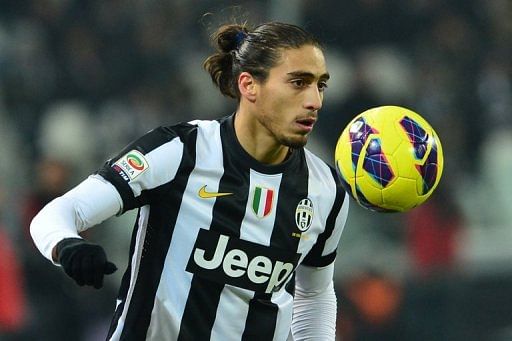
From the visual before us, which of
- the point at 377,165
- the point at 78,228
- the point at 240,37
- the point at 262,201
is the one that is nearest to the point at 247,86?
the point at 240,37

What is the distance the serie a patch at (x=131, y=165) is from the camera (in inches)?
143

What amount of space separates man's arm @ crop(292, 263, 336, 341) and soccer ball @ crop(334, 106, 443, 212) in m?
0.40

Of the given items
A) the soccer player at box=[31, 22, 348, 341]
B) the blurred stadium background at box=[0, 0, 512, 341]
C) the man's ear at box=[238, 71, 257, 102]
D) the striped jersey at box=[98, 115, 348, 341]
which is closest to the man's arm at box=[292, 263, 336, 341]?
the soccer player at box=[31, 22, 348, 341]

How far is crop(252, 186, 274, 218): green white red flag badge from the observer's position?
389 cm

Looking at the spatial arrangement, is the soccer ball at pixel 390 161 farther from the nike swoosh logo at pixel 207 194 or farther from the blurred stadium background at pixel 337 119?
the blurred stadium background at pixel 337 119

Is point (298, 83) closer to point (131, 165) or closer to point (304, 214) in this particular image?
point (304, 214)

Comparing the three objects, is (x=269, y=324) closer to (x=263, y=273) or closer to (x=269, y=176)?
(x=263, y=273)

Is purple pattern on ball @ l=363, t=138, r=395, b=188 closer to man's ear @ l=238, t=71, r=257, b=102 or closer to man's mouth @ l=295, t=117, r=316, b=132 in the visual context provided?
man's mouth @ l=295, t=117, r=316, b=132

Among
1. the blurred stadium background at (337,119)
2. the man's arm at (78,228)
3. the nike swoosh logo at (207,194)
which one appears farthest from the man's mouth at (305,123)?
the blurred stadium background at (337,119)

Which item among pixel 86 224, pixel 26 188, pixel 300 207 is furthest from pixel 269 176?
pixel 26 188

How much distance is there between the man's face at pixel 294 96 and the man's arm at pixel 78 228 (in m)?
0.66

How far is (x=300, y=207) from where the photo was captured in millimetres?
3969

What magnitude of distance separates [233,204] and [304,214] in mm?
280

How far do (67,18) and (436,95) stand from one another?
3.03 metres
